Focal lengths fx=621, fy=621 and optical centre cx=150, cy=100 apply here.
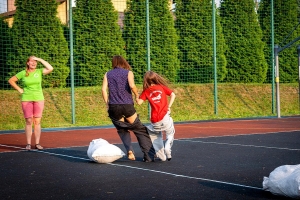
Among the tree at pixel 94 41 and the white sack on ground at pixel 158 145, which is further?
the tree at pixel 94 41

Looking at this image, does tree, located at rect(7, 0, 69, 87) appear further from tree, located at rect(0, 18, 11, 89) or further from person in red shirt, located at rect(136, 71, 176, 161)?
person in red shirt, located at rect(136, 71, 176, 161)

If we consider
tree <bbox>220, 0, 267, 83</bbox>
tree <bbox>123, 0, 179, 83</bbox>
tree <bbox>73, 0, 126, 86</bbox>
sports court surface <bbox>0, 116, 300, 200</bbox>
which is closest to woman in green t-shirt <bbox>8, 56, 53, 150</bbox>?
sports court surface <bbox>0, 116, 300, 200</bbox>

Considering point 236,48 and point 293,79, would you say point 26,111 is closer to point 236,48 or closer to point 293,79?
point 236,48

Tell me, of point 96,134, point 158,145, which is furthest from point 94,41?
point 158,145

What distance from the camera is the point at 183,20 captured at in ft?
84.3

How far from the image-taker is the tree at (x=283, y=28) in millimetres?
27344

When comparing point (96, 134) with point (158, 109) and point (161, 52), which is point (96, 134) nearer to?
point (158, 109)

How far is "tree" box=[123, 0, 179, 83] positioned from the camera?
77.5 ft

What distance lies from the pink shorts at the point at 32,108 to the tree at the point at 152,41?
36.2ft

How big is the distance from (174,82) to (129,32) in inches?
107

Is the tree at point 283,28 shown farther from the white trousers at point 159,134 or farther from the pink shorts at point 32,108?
the white trousers at point 159,134

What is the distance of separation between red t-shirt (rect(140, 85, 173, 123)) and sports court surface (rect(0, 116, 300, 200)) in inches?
30.7

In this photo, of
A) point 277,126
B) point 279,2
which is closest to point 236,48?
point 279,2

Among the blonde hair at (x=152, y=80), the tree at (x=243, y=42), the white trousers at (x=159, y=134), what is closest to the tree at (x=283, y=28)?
the tree at (x=243, y=42)
